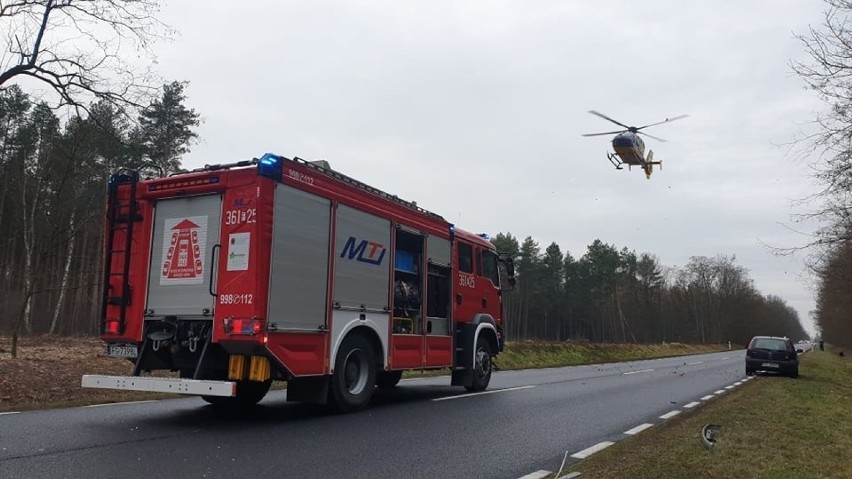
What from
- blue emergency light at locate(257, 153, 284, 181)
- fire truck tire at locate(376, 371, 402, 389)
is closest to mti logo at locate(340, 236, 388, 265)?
blue emergency light at locate(257, 153, 284, 181)

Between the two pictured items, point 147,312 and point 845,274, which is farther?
point 845,274

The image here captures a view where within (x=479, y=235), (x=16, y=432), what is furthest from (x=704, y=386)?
(x=16, y=432)

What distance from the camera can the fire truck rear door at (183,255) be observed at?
316 inches

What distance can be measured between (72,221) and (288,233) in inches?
463

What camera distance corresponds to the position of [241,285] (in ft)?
25.0

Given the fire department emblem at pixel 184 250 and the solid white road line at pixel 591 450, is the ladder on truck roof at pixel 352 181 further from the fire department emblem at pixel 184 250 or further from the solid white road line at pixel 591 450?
the solid white road line at pixel 591 450

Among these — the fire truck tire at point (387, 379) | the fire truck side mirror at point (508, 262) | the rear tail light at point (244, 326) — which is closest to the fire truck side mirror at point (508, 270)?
the fire truck side mirror at point (508, 262)

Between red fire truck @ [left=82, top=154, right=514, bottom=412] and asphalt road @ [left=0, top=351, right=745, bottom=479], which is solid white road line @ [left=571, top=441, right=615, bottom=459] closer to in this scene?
asphalt road @ [left=0, top=351, right=745, bottom=479]

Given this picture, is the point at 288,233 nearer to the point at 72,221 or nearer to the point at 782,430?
the point at 782,430

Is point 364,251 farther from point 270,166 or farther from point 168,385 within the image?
point 168,385

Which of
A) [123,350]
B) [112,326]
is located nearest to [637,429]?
[123,350]

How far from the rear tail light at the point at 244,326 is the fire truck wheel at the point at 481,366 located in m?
6.17

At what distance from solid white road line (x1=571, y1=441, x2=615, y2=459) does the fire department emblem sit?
5.11 m

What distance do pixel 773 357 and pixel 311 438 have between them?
20.5 meters
